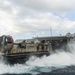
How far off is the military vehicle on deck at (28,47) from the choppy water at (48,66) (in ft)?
2.08

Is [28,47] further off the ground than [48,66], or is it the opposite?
[28,47]

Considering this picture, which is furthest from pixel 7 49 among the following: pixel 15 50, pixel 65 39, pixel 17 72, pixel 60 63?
pixel 65 39

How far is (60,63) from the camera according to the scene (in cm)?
3288

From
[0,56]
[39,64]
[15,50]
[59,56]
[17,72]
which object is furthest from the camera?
[59,56]

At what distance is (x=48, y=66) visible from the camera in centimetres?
2975

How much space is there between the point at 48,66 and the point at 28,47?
130 inches

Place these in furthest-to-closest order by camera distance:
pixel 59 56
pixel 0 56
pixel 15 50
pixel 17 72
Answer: pixel 59 56
pixel 15 50
pixel 0 56
pixel 17 72

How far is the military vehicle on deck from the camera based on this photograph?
28.1 metres

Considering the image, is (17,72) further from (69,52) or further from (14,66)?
(69,52)

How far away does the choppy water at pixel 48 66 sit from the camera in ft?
83.4

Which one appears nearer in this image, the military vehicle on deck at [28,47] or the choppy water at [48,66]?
the choppy water at [48,66]

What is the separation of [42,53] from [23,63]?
11.2ft

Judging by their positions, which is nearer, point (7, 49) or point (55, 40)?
point (7, 49)

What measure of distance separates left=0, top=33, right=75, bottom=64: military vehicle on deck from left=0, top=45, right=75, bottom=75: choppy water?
0.63 m
